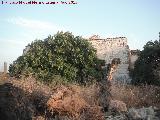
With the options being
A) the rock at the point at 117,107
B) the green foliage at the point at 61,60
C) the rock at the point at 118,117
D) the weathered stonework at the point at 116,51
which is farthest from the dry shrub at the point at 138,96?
the weathered stonework at the point at 116,51

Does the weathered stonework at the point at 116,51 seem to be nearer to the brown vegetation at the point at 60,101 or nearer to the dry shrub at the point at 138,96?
the brown vegetation at the point at 60,101

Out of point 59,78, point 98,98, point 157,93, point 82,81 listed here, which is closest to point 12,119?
point 98,98

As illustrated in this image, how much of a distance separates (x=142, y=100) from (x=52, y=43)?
11709 millimetres

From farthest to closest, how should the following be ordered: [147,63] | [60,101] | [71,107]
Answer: [147,63]
[60,101]
[71,107]

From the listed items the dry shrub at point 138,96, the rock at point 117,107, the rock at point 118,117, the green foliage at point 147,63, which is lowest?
the rock at point 118,117

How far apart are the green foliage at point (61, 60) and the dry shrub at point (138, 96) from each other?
7.13 meters

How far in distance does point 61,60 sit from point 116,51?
33.1 ft

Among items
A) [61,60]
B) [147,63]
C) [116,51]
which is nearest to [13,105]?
[61,60]

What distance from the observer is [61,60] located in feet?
82.8

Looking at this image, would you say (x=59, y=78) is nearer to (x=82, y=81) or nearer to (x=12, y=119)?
(x=82, y=81)

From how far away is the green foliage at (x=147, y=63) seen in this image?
25141 millimetres

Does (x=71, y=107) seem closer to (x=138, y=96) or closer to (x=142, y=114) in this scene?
(x=142, y=114)

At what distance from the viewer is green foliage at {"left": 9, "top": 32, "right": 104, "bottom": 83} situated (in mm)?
24844

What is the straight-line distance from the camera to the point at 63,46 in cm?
2614
